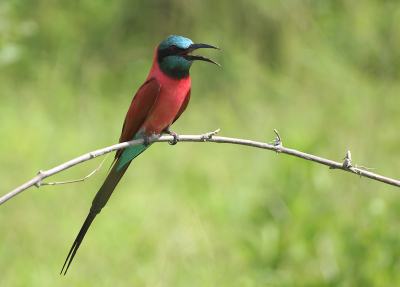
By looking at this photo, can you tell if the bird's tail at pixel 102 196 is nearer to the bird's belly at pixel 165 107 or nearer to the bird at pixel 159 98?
the bird at pixel 159 98

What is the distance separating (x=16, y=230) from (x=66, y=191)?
1.67 ft

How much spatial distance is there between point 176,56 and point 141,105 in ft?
0.86

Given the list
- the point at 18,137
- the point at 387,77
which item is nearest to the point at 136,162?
the point at 18,137

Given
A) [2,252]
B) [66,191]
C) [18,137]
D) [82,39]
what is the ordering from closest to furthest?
[2,252]
[66,191]
[18,137]
[82,39]

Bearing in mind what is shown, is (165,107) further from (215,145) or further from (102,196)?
(215,145)

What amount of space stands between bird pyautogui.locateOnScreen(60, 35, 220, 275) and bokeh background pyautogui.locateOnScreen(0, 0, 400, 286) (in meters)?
0.23

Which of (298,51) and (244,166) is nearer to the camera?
(244,166)

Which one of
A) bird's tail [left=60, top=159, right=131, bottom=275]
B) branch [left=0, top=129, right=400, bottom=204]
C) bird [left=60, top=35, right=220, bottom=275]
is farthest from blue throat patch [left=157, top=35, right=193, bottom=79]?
bird's tail [left=60, top=159, right=131, bottom=275]

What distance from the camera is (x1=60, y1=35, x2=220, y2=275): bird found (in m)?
1.79

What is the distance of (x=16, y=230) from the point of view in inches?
116

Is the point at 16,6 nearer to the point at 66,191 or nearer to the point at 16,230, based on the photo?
the point at 66,191

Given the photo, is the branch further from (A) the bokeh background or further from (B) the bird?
(A) the bokeh background

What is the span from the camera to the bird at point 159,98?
1.79 metres

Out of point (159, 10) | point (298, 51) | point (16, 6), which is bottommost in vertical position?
point (298, 51)
